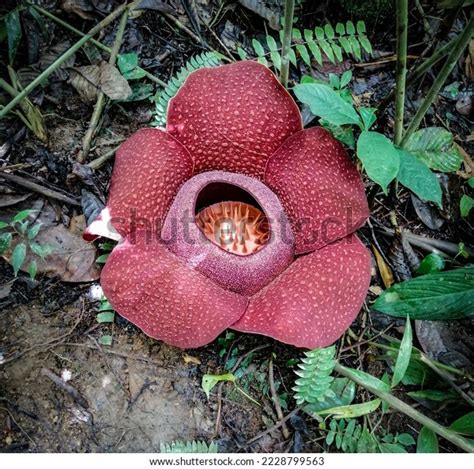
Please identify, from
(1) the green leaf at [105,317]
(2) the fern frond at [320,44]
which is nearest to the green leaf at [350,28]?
(2) the fern frond at [320,44]

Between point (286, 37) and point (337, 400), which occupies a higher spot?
point (286, 37)

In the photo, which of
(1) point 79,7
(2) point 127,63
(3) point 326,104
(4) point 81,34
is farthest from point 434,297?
(1) point 79,7

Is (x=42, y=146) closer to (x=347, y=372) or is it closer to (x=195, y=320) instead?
(x=195, y=320)

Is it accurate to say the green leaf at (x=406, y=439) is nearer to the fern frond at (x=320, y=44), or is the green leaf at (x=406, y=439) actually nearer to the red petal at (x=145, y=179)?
the red petal at (x=145, y=179)

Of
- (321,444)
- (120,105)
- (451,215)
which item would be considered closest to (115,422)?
(321,444)

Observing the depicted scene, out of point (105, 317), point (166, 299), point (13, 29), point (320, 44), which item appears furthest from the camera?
point (320, 44)

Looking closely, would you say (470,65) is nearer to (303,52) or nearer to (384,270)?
(303,52)
